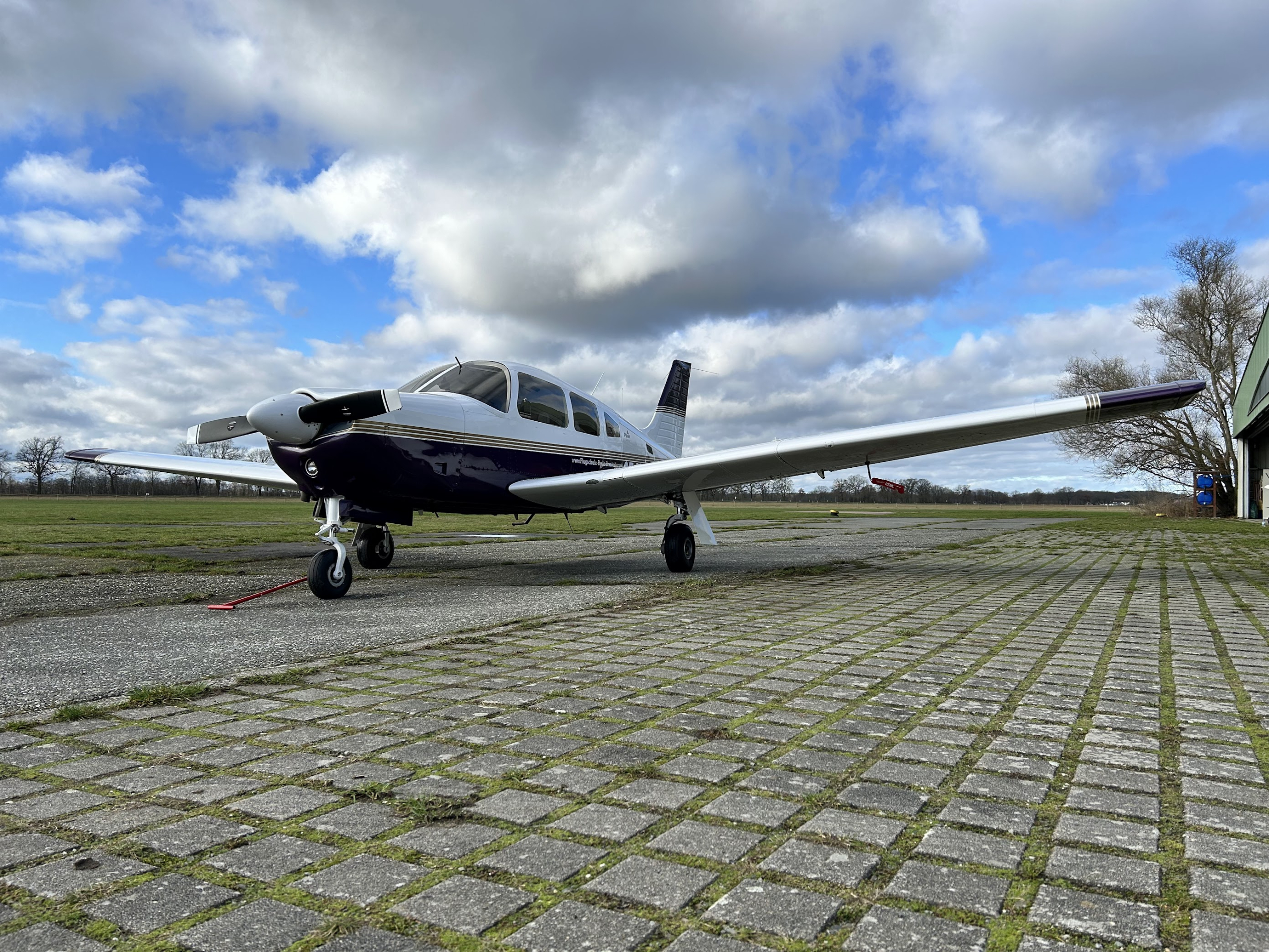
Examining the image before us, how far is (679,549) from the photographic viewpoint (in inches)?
365

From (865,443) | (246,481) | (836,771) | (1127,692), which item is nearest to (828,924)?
(836,771)

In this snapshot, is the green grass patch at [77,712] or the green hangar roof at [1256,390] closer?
the green grass patch at [77,712]

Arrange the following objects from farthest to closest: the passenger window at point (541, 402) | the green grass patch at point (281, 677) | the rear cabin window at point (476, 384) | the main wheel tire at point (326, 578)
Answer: the passenger window at point (541, 402) < the rear cabin window at point (476, 384) < the main wheel tire at point (326, 578) < the green grass patch at point (281, 677)

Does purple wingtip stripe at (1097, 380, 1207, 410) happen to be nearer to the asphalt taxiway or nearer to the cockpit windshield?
the asphalt taxiway

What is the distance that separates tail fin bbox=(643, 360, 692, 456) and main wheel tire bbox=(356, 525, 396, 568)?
562 cm

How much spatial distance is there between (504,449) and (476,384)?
819mm

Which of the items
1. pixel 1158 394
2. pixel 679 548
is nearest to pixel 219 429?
pixel 679 548

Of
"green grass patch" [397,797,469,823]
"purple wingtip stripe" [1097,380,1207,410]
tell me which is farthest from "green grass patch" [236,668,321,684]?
"purple wingtip stripe" [1097,380,1207,410]

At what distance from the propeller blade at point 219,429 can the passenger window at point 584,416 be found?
386 centimetres

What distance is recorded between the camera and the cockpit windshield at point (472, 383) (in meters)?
8.53

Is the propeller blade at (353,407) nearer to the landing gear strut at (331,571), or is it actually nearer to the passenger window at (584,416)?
the landing gear strut at (331,571)

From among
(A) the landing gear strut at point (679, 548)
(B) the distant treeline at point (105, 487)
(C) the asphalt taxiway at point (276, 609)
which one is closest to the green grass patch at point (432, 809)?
(C) the asphalt taxiway at point (276, 609)

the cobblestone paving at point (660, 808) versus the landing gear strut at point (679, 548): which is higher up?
the landing gear strut at point (679, 548)

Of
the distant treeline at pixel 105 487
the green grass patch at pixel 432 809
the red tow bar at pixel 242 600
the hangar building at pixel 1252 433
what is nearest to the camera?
the green grass patch at pixel 432 809
